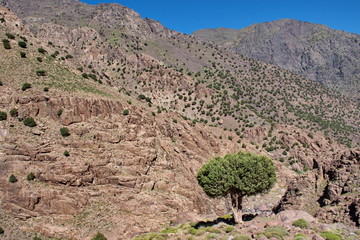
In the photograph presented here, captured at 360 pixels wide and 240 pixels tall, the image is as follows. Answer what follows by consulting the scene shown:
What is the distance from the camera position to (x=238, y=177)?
103 feet

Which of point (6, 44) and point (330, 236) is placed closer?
point (330, 236)

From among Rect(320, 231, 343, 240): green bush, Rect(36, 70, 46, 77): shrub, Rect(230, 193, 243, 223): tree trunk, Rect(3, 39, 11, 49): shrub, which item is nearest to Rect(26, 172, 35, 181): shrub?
Rect(36, 70, 46, 77): shrub

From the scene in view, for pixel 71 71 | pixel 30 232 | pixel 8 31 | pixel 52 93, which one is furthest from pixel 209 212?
pixel 8 31

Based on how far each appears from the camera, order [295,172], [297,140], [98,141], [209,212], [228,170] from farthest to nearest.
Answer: [297,140] < [295,172] < [209,212] < [98,141] < [228,170]

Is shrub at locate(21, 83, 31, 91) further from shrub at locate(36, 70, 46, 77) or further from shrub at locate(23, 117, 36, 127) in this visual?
shrub at locate(23, 117, 36, 127)

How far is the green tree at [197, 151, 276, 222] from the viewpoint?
31250 millimetres

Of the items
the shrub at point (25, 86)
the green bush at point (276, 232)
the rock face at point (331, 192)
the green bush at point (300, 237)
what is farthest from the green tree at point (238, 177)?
the shrub at point (25, 86)

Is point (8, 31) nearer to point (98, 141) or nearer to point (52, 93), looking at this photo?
point (52, 93)

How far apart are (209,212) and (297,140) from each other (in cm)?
4509

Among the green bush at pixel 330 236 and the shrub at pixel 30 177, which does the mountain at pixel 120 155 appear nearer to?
the shrub at pixel 30 177

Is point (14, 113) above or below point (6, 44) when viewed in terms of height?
below

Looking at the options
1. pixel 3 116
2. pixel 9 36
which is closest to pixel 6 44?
pixel 9 36

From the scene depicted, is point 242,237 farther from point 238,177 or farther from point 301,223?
point 238,177

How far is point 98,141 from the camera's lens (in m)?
44.3
